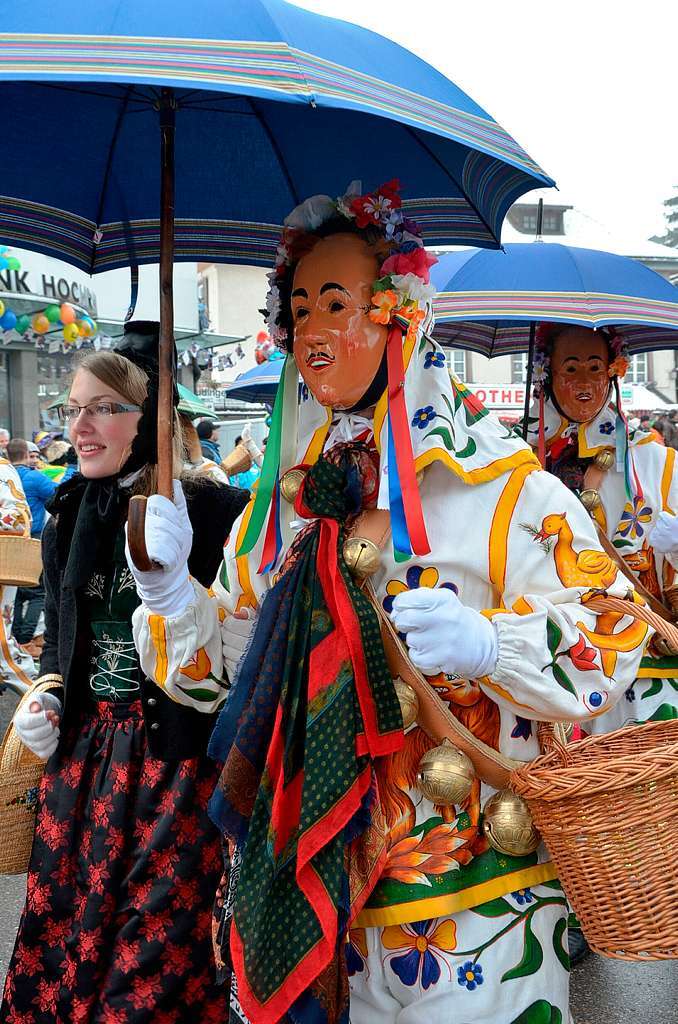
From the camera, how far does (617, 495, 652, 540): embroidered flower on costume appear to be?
376 centimetres

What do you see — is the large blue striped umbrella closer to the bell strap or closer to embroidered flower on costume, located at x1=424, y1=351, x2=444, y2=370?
embroidered flower on costume, located at x1=424, y1=351, x2=444, y2=370

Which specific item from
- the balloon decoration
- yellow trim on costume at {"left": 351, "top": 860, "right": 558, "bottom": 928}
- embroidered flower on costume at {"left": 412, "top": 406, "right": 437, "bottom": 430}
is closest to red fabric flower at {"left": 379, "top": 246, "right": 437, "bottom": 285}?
embroidered flower on costume at {"left": 412, "top": 406, "right": 437, "bottom": 430}

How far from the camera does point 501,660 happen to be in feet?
5.93

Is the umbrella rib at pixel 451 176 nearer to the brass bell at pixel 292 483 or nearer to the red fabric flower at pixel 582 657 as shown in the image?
the brass bell at pixel 292 483

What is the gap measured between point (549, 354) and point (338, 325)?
2.17 m

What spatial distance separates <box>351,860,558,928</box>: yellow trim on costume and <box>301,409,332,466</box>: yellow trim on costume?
869 mm

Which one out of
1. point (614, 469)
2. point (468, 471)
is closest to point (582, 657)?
point (468, 471)

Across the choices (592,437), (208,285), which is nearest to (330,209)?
(592,437)

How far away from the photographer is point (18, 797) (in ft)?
8.68

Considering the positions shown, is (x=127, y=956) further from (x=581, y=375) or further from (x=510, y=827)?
(x=581, y=375)

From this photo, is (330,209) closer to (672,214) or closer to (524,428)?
(524,428)

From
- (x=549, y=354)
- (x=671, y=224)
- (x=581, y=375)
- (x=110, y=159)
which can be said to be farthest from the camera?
(x=671, y=224)

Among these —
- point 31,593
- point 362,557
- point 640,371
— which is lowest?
point 31,593

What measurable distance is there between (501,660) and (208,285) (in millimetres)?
34457
